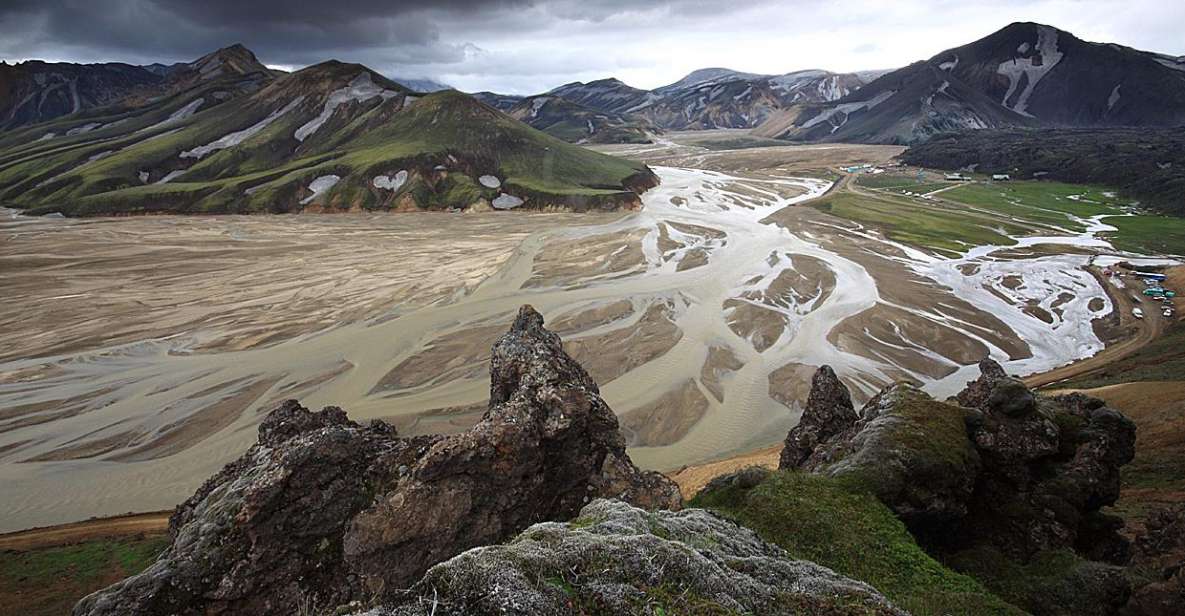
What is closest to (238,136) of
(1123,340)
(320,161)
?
(320,161)

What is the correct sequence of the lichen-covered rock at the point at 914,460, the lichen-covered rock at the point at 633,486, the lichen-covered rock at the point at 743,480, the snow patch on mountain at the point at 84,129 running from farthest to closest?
1. the snow patch on mountain at the point at 84,129
2. the lichen-covered rock at the point at 743,480
3. the lichen-covered rock at the point at 914,460
4. the lichen-covered rock at the point at 633,486

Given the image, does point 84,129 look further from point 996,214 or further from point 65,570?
point 996,214

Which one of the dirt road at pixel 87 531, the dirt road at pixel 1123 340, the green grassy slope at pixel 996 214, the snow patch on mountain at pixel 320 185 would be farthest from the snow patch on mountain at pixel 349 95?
the dirt road at pixel 1123 340

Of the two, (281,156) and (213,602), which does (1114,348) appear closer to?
(213,602)

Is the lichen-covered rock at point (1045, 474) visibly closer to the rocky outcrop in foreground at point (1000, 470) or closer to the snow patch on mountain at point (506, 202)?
the rocky outcrop in foreground at point (1000, 470)

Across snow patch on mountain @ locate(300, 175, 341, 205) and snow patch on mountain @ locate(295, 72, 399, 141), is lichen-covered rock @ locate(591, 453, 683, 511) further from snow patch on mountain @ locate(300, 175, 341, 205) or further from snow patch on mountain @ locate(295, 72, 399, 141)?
snow patch on mountain @ locate(295, 72, 399, 141)

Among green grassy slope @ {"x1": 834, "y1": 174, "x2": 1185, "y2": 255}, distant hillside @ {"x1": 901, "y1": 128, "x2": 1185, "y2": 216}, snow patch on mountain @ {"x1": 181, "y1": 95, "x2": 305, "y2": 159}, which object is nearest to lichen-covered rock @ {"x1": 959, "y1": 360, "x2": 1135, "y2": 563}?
green grassy slope @ {"x1": 834, "y1": 174, "x2": 1185, "y2": 255}

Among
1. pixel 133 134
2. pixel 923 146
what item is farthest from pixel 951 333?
pixel 133 134
